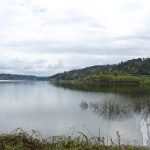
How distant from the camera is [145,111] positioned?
41656 mm

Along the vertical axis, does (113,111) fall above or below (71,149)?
below

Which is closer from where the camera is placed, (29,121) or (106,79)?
(29,121)

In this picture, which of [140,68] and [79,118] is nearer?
[79,118]

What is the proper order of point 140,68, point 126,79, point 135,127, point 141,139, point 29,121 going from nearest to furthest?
point 141,139 < point 135,127 < point 29,121 < point 126,79 < point 140,68

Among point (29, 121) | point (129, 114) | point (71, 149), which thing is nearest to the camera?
point (71, 149)

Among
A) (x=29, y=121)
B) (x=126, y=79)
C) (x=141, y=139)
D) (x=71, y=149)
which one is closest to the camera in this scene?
(x=71, y=149)

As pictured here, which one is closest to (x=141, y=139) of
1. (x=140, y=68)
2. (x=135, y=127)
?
(x=135, y=127)

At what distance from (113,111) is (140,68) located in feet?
522

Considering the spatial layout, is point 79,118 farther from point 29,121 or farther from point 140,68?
point 140,68

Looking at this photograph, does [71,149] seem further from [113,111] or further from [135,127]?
[113,111]

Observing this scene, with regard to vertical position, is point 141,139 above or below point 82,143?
below

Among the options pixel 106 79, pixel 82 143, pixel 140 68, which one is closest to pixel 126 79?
pixel 106 79

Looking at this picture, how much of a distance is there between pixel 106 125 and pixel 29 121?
912cm

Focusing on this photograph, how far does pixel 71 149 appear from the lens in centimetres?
788
